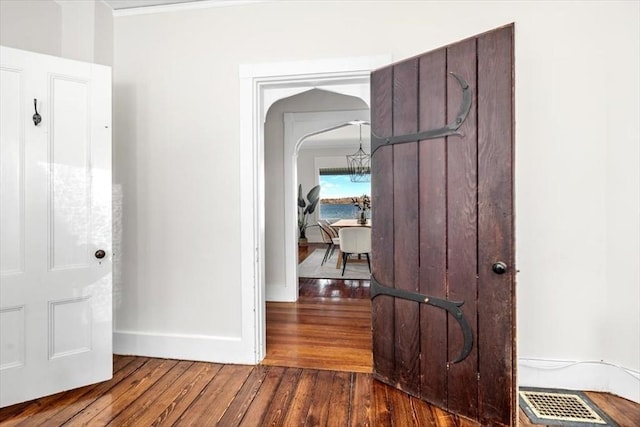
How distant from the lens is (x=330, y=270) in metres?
5.89

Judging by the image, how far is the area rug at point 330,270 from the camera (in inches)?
211

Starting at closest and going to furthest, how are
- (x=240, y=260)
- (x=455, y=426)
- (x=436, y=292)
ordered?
1. (x=455, y=426)
2. (x=436, y=292)
3. (x=240, y=260)

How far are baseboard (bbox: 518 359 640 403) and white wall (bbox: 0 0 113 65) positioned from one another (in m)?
3.78

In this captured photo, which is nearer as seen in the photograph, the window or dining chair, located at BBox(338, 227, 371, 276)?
dining chair, located at BBox(338, 227, 371, 276)

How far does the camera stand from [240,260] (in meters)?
2.46

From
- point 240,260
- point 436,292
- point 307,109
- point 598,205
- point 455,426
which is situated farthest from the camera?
point 307,109

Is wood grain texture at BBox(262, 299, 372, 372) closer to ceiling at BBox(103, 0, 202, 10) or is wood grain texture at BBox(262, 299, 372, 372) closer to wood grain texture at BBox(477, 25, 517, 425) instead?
wood grain texture at BBox(477, 25, 517, 425)

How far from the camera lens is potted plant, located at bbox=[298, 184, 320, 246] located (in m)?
9.29

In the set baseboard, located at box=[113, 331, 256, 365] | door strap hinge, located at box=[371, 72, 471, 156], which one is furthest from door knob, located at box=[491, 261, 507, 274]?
baseboard, located at box=[113, 331, 256, 365]

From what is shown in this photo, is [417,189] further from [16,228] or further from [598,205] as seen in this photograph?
[16,228]

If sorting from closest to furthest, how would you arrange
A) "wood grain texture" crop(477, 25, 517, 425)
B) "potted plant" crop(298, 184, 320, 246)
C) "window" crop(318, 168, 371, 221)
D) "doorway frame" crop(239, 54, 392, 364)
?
"wood grain texture" crop(477, 25, 517, 425) < "doorway frame" crop(239, 54, 392, 364) < "potted plant" crop(298, 184, 320, 246) < "window" crop(318, 168, 371, 221)

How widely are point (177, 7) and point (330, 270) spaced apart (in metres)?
4.46

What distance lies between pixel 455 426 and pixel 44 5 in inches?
148

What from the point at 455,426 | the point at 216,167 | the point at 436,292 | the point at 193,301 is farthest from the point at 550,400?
the point at 216,167
